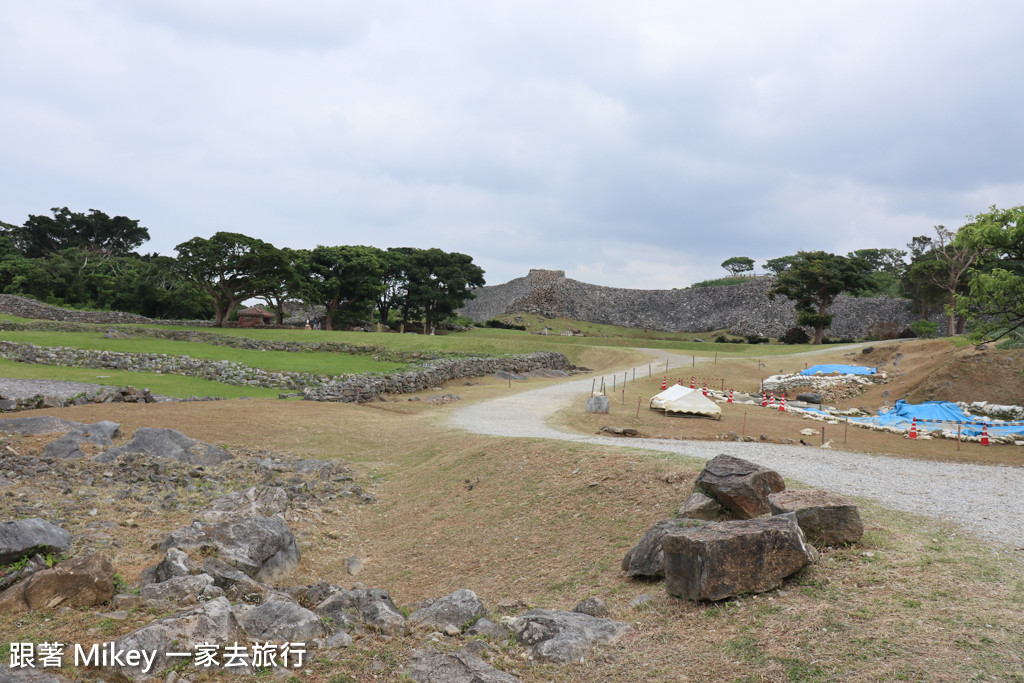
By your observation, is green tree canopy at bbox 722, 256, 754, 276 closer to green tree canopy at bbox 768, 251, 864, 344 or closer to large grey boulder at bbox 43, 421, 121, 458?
green tree canopy at bbox 768, 251, 864, 344

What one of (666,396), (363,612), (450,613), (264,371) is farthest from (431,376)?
(450,613)

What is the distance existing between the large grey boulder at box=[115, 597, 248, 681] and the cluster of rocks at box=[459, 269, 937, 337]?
60854 millimetres

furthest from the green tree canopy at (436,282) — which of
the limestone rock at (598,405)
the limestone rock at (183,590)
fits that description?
the limestone rock at (183,590)

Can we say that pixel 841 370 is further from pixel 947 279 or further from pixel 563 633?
pixel 563 633

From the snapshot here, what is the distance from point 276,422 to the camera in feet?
52.8

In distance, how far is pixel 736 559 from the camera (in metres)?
5.43

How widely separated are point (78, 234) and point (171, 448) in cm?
7291

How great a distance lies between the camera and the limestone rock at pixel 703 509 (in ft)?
24.1

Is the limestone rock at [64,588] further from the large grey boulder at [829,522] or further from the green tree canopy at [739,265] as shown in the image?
the green tree canopy at [739,265]

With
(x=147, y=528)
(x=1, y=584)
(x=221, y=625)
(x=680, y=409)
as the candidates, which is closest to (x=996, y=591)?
(x=221, y=625)

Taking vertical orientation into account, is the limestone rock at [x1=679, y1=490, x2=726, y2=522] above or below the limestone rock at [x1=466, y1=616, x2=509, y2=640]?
above

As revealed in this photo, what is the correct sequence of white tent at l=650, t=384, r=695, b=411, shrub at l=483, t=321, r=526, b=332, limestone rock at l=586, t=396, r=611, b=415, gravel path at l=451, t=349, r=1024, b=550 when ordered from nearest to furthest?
gravel path at l=451, t=349, r=1024, b=550
limestone rock at l=586, t=396, r=611, b=415
white tent at l=650, t=384, r=695, b=411
shrub at l=483, t=321, r=526, b=332

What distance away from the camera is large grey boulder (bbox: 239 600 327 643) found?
4969mm

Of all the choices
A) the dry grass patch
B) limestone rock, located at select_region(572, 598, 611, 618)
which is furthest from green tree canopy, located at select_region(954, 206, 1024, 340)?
limestone rock, located at select_region(572, 598, 611, 618)
